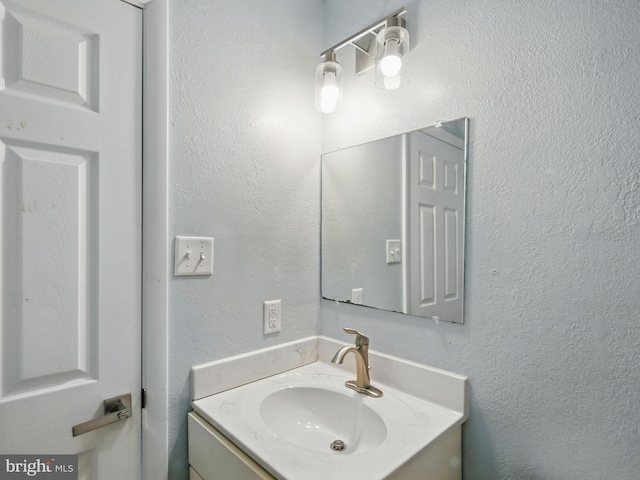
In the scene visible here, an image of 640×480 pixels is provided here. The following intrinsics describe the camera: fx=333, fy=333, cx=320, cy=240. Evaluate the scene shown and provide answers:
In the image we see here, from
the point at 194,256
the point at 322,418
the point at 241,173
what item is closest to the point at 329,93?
the point at 241,173

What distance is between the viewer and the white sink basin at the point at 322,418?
95 cm

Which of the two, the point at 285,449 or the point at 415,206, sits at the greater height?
the point at 415,206

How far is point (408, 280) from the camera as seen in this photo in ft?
3.56

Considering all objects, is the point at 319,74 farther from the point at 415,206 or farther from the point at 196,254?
the point at 196,254

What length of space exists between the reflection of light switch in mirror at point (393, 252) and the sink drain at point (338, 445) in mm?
573

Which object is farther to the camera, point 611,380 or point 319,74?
point 319,74

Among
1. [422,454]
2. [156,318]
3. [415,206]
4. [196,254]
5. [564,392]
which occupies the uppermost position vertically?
[415,206]

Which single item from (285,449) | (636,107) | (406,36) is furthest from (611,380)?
(406,36)

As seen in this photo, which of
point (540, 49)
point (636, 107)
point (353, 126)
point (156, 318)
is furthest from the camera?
point (353, 126)

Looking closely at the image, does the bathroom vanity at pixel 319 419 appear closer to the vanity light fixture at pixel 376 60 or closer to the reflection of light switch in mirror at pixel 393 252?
the reflection of light switch in mirror at pixel 393 252

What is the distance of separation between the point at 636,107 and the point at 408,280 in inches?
26.6

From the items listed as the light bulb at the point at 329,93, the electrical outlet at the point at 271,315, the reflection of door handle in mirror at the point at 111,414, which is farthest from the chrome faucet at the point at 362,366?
the light bulb at the point at 329,93

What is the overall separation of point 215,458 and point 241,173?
0.82 meters

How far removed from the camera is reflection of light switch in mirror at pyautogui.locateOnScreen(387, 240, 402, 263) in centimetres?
112
